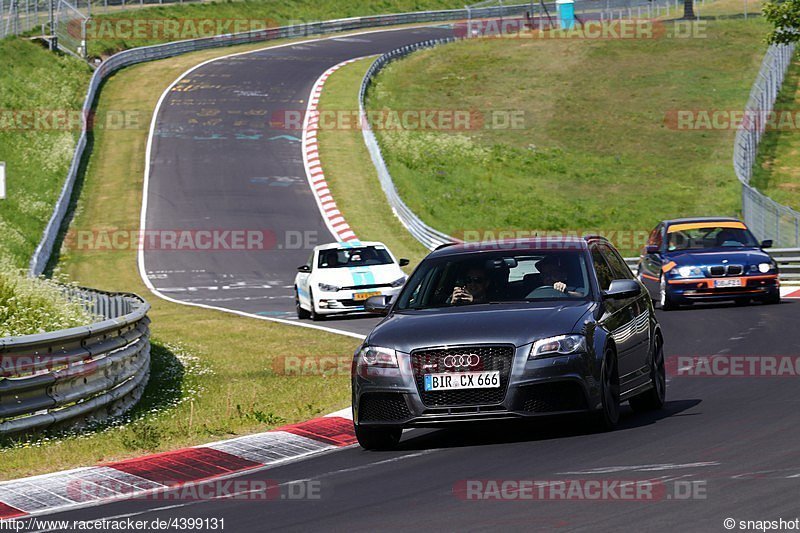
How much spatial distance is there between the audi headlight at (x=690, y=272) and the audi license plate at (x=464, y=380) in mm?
14062

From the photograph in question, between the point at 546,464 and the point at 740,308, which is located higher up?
the point at 546,464

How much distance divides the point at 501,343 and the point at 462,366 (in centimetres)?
34

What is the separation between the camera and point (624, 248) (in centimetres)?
4191

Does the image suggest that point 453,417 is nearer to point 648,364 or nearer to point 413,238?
point 648,364

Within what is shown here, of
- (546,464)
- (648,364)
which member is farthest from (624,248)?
(546,464)

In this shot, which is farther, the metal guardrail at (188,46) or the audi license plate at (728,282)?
the metal guardrail at (188,46)

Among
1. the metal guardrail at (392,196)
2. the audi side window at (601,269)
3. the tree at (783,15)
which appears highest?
the tree at (783,15)

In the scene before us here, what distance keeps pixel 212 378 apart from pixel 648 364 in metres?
6.52

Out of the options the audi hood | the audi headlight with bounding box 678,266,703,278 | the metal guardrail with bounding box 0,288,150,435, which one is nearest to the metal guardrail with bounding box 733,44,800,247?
the audi headlight with bounding box 678,266,703,278

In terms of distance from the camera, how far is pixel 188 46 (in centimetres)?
7306

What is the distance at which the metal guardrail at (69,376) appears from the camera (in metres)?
11.2

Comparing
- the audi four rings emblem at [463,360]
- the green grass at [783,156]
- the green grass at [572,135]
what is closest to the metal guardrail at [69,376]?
the audi four rings emblem at [463,360]

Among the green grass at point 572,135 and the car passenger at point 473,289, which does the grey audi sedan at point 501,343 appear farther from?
the green grass at point 572,135

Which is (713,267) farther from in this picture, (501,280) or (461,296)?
(461,296)
